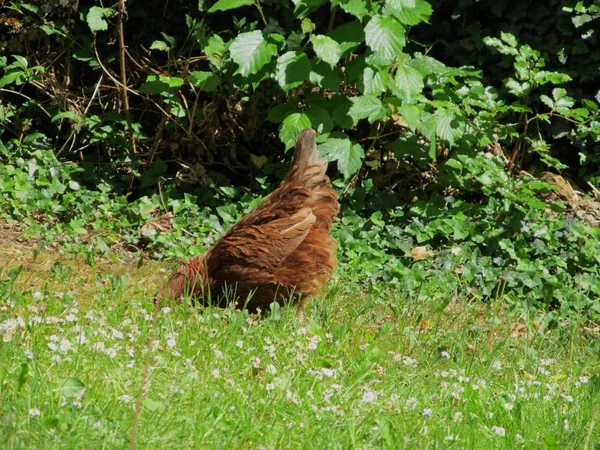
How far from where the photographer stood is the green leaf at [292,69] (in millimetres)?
6324

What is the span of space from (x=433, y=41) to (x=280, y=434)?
571 centimetres

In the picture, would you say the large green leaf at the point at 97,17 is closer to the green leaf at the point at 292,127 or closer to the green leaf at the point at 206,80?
the green leaf at the point at 206,80

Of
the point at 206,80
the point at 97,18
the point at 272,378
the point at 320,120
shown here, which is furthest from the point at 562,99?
the point at 272,378

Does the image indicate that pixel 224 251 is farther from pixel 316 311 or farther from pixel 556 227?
pixel 556 227

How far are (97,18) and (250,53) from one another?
1.51 meters

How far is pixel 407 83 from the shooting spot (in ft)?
21.0

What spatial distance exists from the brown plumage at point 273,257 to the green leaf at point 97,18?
8.31ft

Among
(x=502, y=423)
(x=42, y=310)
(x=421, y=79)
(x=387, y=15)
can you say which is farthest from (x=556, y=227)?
(x=42, y=310)

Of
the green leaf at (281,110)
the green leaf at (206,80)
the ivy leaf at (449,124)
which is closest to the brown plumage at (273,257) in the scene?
the green leaf at (281,110)

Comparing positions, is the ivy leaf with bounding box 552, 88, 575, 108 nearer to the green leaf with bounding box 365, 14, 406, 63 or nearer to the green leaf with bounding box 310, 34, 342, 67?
the green leaf with bounding box 365, 14, 406, 63

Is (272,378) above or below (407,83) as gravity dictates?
below

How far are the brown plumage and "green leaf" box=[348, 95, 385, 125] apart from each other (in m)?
A: 1.14

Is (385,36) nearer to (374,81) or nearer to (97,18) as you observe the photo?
(374,81)

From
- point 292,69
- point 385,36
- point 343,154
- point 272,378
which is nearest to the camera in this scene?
point 272,378
